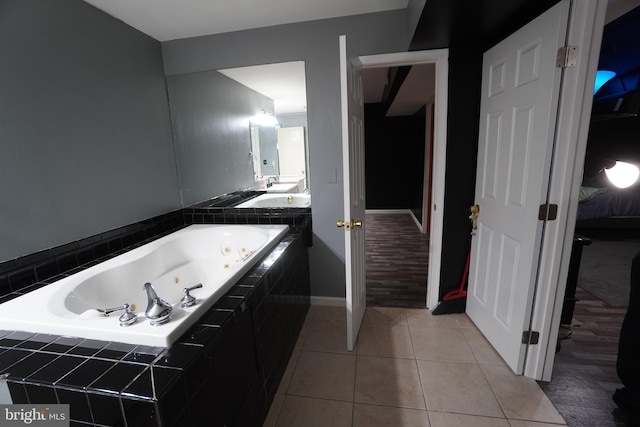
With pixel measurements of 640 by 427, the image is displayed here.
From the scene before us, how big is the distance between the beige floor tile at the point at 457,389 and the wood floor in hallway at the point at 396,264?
0.69 metres

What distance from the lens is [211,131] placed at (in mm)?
2484

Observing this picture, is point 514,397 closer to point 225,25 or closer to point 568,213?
point 568,213

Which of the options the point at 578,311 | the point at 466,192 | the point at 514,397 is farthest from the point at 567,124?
the point at 578,311

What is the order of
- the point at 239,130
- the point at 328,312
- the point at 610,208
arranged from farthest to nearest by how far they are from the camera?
the point at 610,208
the point at 239,130
the point at 328,312

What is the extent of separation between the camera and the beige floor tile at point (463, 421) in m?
1.35

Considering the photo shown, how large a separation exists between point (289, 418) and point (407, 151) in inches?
201

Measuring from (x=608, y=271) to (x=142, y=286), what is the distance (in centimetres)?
416

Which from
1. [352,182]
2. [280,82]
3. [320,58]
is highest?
[320,58]

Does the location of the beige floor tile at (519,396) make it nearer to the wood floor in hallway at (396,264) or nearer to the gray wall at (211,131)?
the wood floor in hallway at (396,264)

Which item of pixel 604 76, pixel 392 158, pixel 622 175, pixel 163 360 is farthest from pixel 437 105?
pixel 392 158

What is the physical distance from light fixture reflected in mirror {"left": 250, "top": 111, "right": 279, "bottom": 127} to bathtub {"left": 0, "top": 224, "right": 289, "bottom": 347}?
931mm

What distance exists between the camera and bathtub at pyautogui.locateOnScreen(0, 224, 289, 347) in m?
1.00

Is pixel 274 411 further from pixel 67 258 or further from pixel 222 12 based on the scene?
pixel 222 12

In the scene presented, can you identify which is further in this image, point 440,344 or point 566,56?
point 440,344
